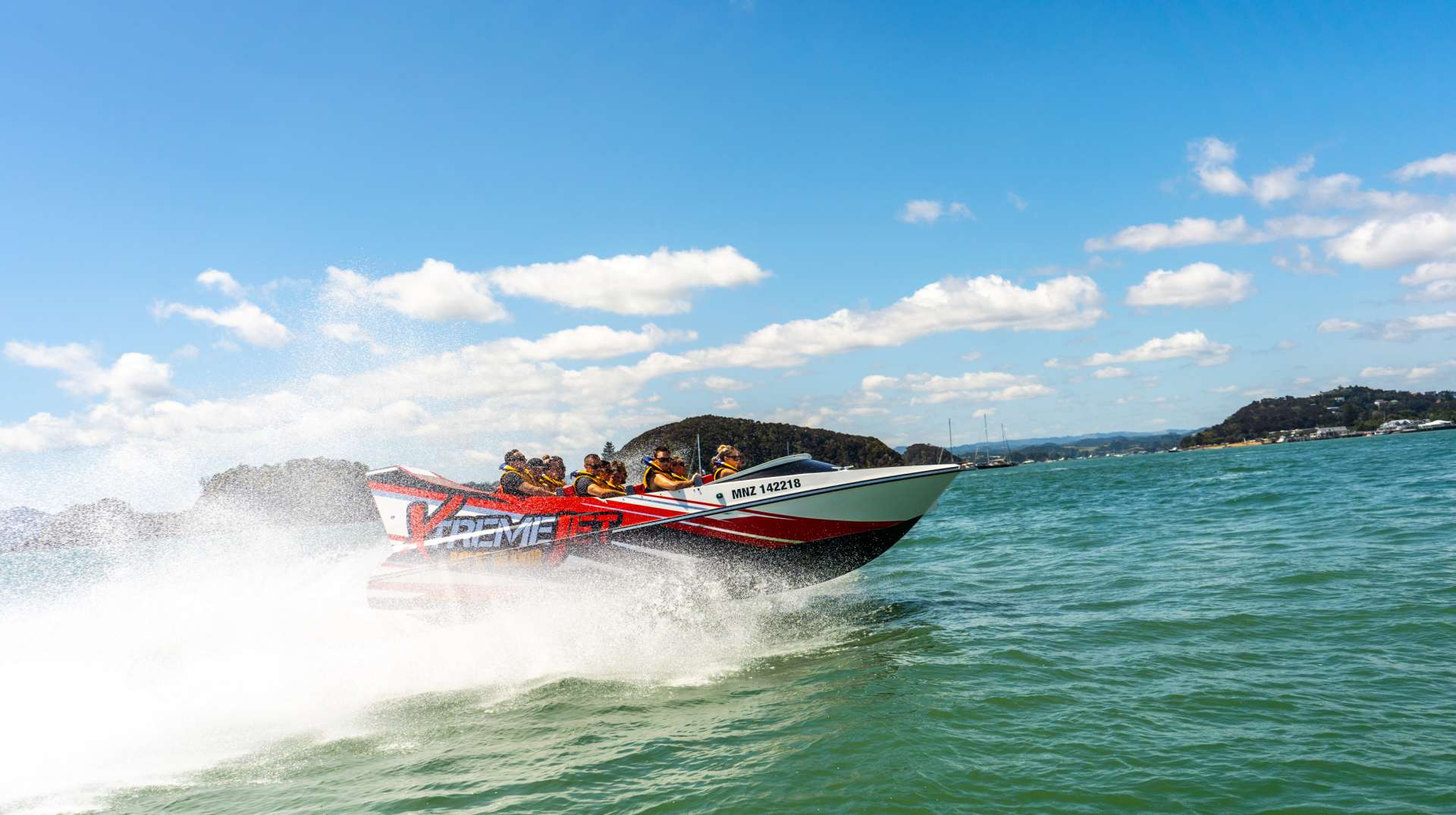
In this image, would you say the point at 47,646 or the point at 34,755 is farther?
the point at 47,646

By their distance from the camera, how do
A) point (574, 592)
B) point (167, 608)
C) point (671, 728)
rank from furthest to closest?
point (167, 608)
point (574, 592)
point (671, 728)

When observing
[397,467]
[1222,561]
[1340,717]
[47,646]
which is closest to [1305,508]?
[1222,561]

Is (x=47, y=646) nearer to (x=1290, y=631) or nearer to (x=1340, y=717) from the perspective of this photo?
(x=1340, y=717)

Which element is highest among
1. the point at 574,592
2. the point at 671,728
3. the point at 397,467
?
the point at 397,467

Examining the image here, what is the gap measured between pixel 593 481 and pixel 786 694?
4751 millimetres

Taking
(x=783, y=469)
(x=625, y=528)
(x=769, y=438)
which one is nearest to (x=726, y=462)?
(x=783, y=469)

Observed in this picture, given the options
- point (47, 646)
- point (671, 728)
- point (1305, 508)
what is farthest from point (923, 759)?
point (1305, 508)

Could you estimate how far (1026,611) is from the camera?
34.2 feet

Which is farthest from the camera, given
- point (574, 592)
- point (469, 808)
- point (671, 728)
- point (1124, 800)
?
point (574, 592)

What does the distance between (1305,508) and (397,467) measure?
2041cm

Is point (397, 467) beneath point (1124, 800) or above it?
above

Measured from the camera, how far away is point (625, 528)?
1052cm

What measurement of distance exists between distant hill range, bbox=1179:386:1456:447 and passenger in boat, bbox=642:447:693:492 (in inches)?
6209

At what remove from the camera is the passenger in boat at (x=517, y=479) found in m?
10.8
